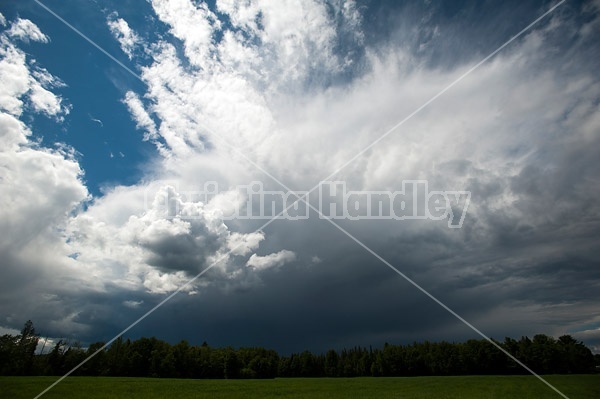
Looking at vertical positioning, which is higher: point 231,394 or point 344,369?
point 231,394

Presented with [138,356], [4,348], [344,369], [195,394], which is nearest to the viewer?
[195,394]

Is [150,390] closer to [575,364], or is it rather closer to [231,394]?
[231,394]

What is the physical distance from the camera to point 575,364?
Answer: 109250 millimetres

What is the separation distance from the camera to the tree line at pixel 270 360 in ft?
310

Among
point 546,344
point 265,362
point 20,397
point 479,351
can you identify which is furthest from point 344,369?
point 20,397

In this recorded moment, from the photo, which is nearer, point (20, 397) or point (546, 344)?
point (20, 397)

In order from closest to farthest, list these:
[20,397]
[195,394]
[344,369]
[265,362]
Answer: [20,397] < [195,394] < [265,362] < [344,369]

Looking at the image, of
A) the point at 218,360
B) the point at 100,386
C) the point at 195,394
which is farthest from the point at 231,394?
the point at 218,360

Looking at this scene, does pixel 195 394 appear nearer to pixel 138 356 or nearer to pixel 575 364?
pixel 138 356

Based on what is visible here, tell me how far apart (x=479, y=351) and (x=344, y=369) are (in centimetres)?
4820

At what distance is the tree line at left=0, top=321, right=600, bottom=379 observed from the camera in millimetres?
94500

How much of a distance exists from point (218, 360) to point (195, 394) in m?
75.9

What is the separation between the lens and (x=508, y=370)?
102 metres

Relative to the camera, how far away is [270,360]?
109000 mm
